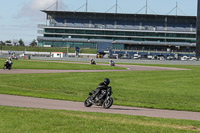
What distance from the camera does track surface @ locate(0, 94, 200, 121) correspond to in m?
16.3

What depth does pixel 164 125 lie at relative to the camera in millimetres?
12344

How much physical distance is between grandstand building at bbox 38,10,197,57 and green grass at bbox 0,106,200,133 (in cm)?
13984

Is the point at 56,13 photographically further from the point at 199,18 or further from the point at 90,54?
the point at 199,18

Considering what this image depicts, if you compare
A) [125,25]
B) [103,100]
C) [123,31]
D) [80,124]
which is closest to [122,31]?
[123,31]

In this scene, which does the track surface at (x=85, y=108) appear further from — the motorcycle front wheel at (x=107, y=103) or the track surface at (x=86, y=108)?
the motorcycle front wheel at (x=107, y=103)

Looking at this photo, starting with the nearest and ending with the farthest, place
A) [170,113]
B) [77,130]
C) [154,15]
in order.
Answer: [77,130]
[170,113]
[154,15]

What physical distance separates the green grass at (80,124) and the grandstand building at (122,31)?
459 ft

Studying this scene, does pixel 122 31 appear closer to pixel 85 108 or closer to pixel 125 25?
pixel 125 25

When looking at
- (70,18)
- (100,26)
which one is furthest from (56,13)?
(100,26)

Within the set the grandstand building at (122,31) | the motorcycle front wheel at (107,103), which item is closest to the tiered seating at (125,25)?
the grandstand building at (122,31)

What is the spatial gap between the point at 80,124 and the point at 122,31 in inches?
5748

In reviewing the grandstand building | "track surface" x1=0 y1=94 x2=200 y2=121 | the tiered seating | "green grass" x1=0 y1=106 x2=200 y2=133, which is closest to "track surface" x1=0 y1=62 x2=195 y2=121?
"track surface" x1=0 y1=94 x2=200 y2=121

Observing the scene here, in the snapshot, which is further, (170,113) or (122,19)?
(122,19)

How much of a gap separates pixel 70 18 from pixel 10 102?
145444 millimetres
